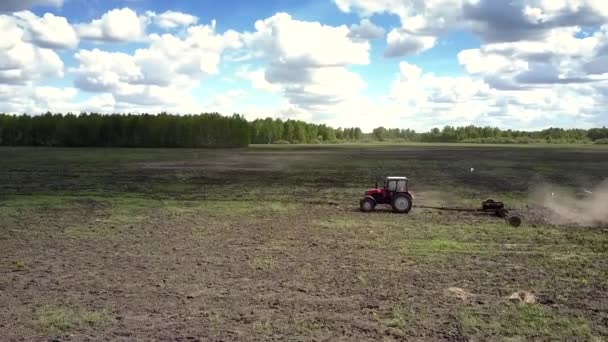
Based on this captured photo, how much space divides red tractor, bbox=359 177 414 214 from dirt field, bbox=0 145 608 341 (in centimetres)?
67

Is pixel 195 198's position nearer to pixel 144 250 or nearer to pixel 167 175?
pixel 144 250

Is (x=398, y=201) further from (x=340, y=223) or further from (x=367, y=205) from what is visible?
(x=340, y=223)

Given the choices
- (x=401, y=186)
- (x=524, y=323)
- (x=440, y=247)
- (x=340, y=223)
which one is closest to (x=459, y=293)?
(x=524, y=323)

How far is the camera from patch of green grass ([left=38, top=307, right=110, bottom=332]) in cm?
802

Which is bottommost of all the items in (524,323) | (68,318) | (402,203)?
(68,318)

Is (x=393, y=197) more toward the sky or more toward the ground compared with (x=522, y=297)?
more toward the sky

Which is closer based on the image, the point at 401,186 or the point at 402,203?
the point at 402,203

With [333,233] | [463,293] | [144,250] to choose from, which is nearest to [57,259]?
[144,250]

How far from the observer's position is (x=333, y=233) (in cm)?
1573

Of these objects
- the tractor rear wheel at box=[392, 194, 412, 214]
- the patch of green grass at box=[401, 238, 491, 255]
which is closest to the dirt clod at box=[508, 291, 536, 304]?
the patch of green grass at box=[401, 238, 491, 255]

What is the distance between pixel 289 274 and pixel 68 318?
411 cm

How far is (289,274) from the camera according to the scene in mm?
10906

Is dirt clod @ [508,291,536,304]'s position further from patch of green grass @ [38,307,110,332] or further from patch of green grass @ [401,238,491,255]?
patch of green grass @ [38,307,110,332]

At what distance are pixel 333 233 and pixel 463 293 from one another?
646cm
